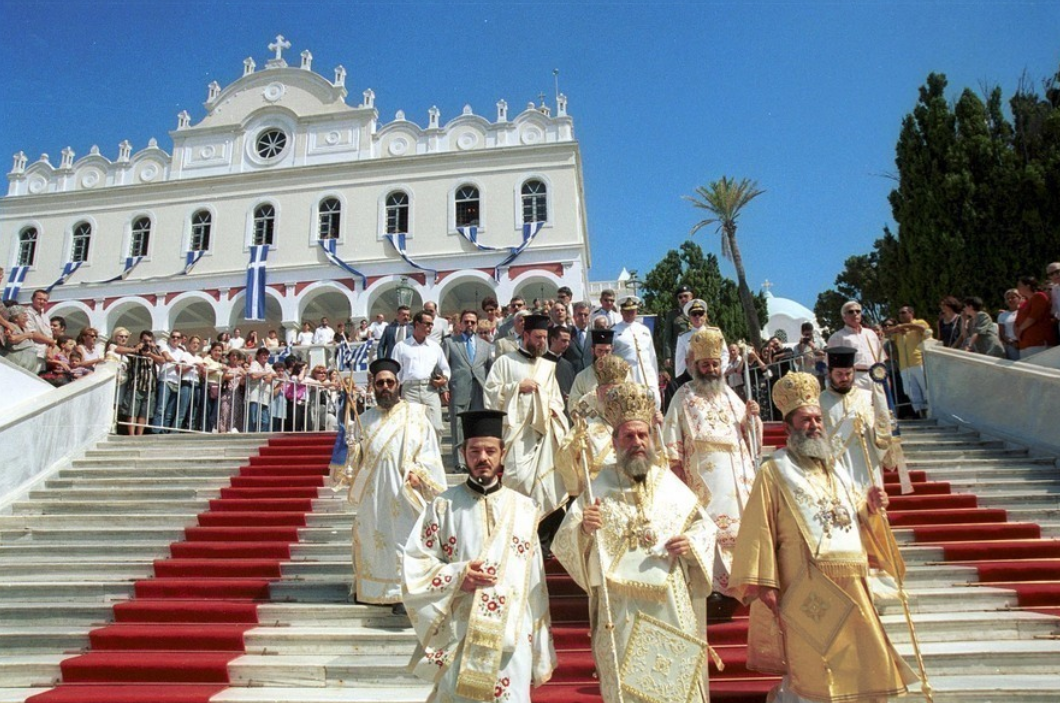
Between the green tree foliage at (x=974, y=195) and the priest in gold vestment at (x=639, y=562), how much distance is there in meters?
20.9

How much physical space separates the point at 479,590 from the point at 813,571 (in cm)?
173

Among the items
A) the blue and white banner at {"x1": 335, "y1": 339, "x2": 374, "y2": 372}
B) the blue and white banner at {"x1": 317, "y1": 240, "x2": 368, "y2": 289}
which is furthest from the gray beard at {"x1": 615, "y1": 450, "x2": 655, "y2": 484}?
the blue and white banner at {"x1": 317, "y1": 240, "x2": 368, "y2": 289}

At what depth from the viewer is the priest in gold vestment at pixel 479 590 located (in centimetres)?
336

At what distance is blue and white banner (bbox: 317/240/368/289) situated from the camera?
92.2 feet

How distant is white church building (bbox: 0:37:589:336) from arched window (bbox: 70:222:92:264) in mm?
54

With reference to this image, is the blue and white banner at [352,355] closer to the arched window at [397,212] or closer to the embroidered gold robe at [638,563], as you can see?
the arched window at [397,212]

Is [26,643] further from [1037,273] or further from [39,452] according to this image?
[1037,273]

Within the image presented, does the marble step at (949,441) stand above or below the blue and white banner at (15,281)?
below

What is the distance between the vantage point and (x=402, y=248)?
28.2 meters

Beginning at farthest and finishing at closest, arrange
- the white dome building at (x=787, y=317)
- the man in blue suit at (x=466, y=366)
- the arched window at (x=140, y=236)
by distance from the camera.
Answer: the white dome building at (x=787, y=317)
the arched window at (x=140, y=236)
the man in blue suit at (x=466, y=366)

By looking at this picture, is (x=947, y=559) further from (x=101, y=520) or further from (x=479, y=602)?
(x=101, y=520)

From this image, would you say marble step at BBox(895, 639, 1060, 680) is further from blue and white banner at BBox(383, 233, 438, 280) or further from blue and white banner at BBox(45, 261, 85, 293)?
blue and white banner at BBox(45, 261, 85, 293)

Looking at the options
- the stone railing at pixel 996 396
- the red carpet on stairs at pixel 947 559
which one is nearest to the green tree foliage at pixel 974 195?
the stone railing at pixel 996 396

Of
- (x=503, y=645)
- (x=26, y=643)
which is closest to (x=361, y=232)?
(x=26, y=643)
